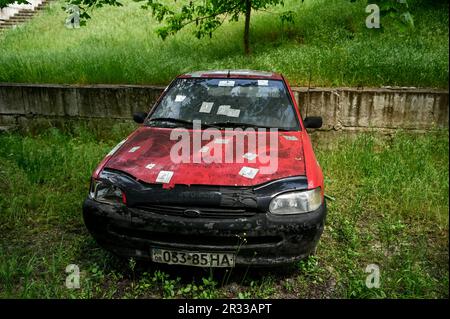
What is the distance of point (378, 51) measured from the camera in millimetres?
7270

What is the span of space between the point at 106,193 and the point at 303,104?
13.4 ft

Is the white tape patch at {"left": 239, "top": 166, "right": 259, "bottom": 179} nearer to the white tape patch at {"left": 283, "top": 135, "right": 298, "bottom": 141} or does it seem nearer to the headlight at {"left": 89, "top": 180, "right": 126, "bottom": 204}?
the white tape patch at {"left": 283, "top": 135, "right": 298, "bottom": 141}

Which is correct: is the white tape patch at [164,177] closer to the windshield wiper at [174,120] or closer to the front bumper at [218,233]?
the front bumper at [218,233]

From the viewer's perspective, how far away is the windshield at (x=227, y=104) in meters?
3.67

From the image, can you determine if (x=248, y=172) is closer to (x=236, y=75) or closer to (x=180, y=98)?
(x=180, y=98)

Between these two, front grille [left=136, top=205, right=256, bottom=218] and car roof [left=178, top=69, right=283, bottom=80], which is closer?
front grille [left=136, top=205, right=256, bottom=218]

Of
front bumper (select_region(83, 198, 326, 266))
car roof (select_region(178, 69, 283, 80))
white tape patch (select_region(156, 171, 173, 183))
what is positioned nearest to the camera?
front bumper (select_region(83, 198, 326, 266))

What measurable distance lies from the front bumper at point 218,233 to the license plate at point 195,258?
4 cm

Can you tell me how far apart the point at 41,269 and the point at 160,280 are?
3.56 ft

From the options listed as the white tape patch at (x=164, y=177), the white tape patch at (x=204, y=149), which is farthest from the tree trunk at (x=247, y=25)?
the white tape patch at (x=164, y=177)

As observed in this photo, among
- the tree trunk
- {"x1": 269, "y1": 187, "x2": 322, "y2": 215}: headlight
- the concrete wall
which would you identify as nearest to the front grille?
{"x1": 269, "y1": 187, "x2": 322, "y2": 215}: headlight

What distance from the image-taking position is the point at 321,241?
11.8 feet

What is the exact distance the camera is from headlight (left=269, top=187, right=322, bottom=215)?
2.65 m

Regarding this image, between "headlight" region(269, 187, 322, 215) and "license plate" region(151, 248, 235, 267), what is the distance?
48 cm
